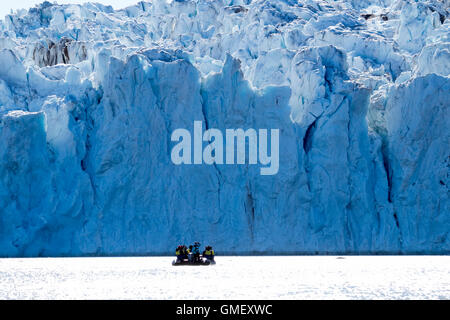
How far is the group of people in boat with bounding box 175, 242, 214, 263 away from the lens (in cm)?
2383

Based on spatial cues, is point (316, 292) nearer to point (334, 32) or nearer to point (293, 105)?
point (293, 105)

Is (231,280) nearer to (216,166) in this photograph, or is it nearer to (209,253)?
(209,253)

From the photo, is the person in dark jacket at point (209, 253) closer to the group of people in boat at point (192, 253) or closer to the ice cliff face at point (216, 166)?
the group of people in boat at point (192, 253)

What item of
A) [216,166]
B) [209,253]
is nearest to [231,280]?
[209,253]

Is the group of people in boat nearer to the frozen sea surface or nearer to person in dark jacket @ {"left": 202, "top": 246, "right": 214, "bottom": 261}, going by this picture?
person in dark jacket @ {"left": 202, "top": 246, "right": 214, "bottom": 261}

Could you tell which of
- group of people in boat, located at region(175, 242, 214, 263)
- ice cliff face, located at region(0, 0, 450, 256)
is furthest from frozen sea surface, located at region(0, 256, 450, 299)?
ice cliff face, located at region(0, 0, 450, 256)

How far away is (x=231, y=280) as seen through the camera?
1902 cm

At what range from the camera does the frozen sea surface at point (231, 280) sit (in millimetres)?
16172

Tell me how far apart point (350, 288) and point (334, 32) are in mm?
19104

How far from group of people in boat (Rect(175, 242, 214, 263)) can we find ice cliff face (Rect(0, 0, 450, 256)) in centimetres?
167

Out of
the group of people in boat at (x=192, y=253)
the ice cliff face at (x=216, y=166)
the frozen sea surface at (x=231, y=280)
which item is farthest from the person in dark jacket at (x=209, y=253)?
the ice cliff face at (x=216, y=166)

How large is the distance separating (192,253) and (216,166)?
3764 millimetres

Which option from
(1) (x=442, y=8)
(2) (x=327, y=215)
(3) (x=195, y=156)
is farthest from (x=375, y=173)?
(1) (x=442, y=8)

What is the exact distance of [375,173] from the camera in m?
27.0
